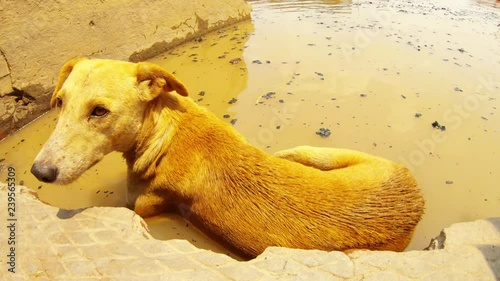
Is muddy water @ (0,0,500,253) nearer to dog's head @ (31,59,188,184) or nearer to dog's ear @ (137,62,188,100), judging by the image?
dog's head @ (31,59,188,184)

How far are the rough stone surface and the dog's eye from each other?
2.74 feet

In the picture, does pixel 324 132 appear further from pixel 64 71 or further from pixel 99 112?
pixel 64 71

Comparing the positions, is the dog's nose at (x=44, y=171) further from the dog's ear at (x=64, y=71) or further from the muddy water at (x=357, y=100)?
the muddy water at (x=357, y=100)

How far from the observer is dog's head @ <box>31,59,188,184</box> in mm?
2488

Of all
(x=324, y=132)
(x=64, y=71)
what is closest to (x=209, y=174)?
(x=64, y=71)

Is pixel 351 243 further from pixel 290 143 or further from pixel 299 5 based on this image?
pixel 299 5

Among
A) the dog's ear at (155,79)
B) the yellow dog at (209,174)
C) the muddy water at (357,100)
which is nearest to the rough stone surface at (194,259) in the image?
the yellow dog at (209,174)

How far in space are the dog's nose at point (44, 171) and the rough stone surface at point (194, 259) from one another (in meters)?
0.45

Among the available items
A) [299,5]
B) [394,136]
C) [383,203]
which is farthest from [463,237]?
[299,5]

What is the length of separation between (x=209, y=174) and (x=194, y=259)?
80 centimetres

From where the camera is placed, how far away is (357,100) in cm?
539

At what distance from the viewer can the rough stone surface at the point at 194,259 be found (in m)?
2.15

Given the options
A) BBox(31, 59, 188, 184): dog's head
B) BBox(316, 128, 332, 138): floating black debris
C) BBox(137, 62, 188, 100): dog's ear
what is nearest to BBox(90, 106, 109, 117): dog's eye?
BBox(31, 59, 188, 184): dog's head

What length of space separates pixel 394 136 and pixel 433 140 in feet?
1.76
